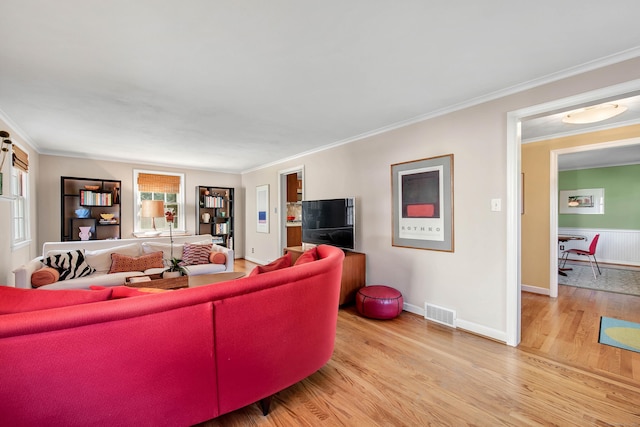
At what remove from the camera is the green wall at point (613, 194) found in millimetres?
5789

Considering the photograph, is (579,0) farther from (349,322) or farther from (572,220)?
(572,220)

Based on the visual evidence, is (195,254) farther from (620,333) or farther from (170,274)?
(620,333)

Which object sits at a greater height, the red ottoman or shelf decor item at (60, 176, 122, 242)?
shelf decor item at (60, 176, 122, 242)

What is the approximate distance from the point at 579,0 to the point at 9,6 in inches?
116

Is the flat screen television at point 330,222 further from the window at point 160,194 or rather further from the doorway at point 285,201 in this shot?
the window at point 160,194

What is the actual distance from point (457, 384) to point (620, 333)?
2094 millimetres

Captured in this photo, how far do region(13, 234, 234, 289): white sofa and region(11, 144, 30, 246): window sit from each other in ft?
1.87

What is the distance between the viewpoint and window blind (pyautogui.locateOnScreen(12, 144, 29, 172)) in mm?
3205

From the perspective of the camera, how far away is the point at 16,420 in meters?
0.99

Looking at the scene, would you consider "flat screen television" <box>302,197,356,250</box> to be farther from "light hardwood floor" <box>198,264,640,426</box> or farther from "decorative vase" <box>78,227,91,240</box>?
"decorative vase" <box>78,227,91,240</box>

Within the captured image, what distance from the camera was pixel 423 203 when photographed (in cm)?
300

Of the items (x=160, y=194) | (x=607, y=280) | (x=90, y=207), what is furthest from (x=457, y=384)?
(x=90, y=207)

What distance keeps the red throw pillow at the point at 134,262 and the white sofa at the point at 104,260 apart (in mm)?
95

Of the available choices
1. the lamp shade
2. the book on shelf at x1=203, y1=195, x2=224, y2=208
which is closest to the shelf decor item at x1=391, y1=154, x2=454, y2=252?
the lamp shade
